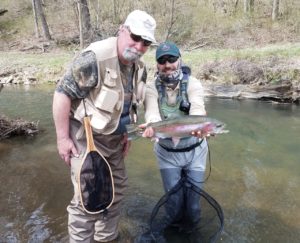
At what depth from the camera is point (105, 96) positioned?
3.77 m

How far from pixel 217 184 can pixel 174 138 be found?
8.60 ft

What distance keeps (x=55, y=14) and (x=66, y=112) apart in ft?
104

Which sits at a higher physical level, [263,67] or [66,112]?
[66,112]

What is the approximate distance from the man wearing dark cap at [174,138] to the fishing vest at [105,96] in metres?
0.44

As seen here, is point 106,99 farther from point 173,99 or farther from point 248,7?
point 248,7

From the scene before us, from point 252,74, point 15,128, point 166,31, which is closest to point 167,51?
point 15,128

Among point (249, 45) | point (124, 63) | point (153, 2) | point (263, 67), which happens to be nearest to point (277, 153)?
point (124, 63)

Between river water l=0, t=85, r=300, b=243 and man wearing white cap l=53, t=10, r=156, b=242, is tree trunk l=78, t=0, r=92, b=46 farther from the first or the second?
man wearing white cap l=53, t=10, r=156, b=242

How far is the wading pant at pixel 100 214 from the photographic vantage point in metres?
3.99

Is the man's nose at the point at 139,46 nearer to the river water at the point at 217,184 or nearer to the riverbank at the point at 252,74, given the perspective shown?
the river water at the point at 217,184

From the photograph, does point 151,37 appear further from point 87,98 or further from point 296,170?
point 296,170

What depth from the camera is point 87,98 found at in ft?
12.6

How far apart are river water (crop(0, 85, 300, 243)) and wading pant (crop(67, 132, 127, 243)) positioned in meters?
0.41

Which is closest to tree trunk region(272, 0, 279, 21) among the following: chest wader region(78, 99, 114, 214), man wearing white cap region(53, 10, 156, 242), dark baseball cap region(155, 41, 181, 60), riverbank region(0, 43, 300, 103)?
riverbank region(0, 43, 300, 103)
